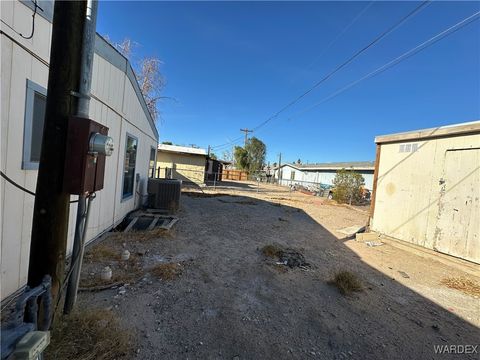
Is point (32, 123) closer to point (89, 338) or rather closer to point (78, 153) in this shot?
point (78, 153)

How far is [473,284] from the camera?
4469 mm

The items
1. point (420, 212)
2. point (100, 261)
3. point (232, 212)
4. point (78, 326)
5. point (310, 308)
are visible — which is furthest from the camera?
point (232, 212)

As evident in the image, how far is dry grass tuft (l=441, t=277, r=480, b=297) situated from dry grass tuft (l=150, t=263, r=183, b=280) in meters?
4.49

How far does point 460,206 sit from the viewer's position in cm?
543

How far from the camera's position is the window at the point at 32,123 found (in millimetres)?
2430

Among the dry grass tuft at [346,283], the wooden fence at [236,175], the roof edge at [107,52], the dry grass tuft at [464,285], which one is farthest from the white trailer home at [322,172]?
the dry grass tuft at [346,283]

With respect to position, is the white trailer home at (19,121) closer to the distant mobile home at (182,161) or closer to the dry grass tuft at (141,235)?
the dry grass tuft at (141,235)

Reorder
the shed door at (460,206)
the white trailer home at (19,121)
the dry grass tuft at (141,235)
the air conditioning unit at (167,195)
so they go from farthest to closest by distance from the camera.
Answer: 1. the air conditioning unit at (167,195)
2. the shed door at (460,206)
3. the dry grass tuft at (141,235)
4. the white trailer home at (19,121)

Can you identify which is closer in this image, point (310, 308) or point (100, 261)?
point (310, 308)

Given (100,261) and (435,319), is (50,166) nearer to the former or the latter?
(100,261)

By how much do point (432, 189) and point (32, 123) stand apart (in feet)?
24.9

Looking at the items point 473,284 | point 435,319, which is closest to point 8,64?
point 435,319

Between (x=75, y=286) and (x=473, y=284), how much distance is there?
5.99 metres

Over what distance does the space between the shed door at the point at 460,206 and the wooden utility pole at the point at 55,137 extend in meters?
6.85
